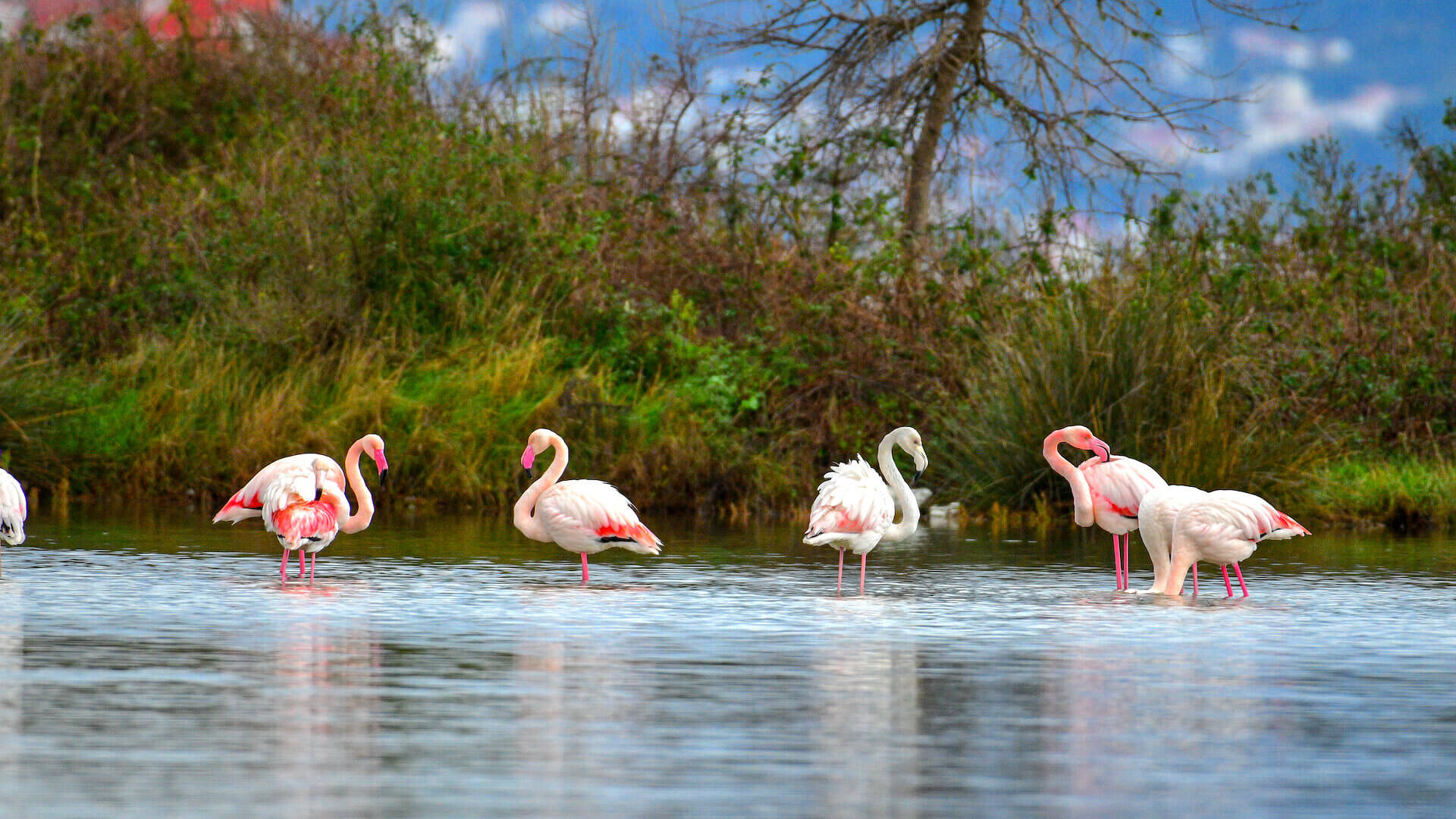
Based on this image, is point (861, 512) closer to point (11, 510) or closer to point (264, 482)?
point (264, 482)

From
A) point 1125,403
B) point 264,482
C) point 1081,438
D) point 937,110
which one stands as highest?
point 937,110

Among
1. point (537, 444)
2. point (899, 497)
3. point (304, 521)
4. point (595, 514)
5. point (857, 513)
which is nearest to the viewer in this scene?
point (857, 513)

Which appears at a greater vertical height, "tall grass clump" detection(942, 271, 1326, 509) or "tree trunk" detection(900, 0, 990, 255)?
"tree trunk" detection(900, 0, 990, 255)

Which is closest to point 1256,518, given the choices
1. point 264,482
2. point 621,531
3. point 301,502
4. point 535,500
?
point 621,531

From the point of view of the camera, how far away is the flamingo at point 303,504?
10461 mm

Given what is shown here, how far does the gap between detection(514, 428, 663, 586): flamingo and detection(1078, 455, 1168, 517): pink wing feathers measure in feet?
7.62

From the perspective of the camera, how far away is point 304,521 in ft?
34.3

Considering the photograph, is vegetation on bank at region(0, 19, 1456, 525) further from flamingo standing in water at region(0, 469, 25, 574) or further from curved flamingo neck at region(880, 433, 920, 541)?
flamingo standing in water at region(0, 469, 25, 574)

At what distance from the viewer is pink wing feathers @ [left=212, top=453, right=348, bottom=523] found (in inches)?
439

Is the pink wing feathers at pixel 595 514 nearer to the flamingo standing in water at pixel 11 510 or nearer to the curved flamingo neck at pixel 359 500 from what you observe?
the curved flamingo neck at pixel 359 500

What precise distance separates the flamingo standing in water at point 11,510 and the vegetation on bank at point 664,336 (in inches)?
268

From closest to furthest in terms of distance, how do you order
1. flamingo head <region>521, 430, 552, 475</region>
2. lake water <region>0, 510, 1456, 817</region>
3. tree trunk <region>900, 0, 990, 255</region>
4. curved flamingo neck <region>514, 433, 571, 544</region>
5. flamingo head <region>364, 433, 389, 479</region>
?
lake water <region>0, 510, 1456, 817</region>, curved flamingo neck <region>514, 433, 571, 544</region>, flamingo head <region>521, 430, 552, 475</region>, flamingo head <region>364, 433, 389, 479</region>, tree trunk <region>900, 0, 990, 255</region>

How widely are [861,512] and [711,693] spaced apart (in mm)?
3906

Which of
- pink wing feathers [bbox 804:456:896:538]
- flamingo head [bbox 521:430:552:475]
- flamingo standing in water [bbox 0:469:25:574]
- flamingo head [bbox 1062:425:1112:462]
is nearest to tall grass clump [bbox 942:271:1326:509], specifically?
flamingo head [bbox 1062:425:1112:462]
